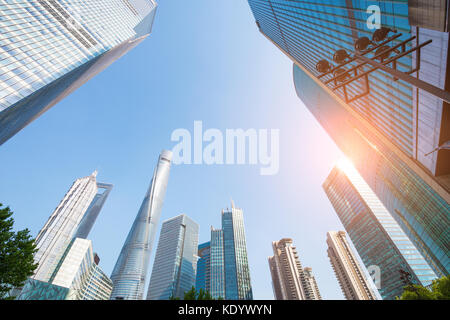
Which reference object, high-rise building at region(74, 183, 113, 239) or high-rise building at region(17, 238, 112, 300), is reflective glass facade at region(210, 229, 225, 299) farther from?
high-rise building at region(74, 183, 113, 239)

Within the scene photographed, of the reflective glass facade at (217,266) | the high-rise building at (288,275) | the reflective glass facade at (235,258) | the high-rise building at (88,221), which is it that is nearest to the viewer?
the reflective glass facade at (235,258)

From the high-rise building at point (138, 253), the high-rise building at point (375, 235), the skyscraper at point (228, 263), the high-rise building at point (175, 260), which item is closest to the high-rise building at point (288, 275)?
the skyscraper at point (228, 263)

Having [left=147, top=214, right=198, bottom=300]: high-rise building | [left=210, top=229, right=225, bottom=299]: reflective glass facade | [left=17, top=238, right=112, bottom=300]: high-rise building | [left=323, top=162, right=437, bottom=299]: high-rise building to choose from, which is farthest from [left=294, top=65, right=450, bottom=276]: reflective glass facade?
[left=147, top=214, right=198, bottom=300]: high-rise building

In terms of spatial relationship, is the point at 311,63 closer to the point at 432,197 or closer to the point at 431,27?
the point at 431,27

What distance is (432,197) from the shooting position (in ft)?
136

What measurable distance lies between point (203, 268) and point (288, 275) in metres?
63.0

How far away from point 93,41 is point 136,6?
55.8 meters

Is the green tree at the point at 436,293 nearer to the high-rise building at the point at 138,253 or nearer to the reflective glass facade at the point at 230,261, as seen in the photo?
the reflective glass facade at the point at 230,261

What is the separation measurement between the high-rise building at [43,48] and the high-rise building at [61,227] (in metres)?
86.7

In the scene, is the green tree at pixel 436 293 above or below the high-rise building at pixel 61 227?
below

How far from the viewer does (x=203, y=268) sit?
151500mm

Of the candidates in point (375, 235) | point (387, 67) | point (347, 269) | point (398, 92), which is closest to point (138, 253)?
point (347, 269)

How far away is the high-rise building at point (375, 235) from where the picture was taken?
7456 cm
